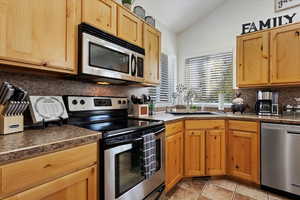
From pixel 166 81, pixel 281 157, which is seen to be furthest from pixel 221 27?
pixel 281 157

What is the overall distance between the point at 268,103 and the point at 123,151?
225 centimetres

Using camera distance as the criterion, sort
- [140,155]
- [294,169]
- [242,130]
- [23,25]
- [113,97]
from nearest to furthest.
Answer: [23,25] → [140,155] → [294,169] → [113,97] → [242,130]

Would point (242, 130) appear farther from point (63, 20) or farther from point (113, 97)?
point (63, 20)

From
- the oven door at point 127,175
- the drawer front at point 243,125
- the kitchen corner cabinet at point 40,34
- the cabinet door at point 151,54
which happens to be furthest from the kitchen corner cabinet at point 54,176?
the drawer front at point 243,125

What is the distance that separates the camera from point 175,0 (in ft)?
8.81

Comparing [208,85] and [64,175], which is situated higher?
[208,85]

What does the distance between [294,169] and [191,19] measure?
9.19 feet

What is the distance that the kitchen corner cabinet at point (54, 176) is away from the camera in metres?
0.74

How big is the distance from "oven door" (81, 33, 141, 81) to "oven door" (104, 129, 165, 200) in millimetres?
703

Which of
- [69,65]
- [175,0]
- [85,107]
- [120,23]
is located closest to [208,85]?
[175,0]

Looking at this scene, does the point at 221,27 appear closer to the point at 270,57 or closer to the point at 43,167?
the point at 270,57

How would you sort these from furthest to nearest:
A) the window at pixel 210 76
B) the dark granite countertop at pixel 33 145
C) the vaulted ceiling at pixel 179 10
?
the window at pixel 210 76
the vaulted ceiling at pixel 179 10
the dark granite countertop at pixel 33 145

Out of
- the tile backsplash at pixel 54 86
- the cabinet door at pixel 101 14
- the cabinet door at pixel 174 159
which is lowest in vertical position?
the cabinet door at pixel 174 159

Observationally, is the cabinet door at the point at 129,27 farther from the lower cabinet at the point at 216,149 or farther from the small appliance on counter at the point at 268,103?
the small appliance on counter at the point at 268,103
